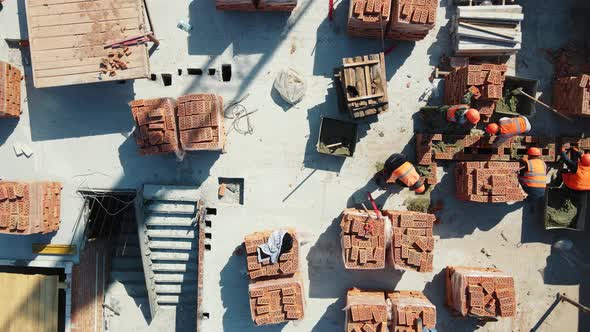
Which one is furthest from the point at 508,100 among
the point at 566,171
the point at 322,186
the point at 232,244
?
the point at 232,244

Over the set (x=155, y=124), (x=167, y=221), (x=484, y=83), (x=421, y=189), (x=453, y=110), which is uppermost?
(x=484, y=83)

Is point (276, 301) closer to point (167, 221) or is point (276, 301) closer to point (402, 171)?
point (167, 221)

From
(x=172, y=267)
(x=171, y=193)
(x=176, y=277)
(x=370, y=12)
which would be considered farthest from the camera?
(x=176, y=277)

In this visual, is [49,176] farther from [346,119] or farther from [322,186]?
[346,119]

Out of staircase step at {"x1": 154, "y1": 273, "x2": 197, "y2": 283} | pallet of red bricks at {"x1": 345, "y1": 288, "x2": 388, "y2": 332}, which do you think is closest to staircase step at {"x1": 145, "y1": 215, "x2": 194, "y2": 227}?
staircase step at {"x1": 154, "y1": 273, "x2": 197, "y2": 283}

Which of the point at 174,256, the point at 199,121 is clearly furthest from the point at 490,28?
the point at 174,256

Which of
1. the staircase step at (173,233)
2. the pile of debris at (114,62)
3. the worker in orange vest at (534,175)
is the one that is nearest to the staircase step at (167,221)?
the staircase step at (173,233)

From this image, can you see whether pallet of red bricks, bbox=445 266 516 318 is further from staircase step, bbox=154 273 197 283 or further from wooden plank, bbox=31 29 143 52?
wooden plank, bbox=31 29 143 52
